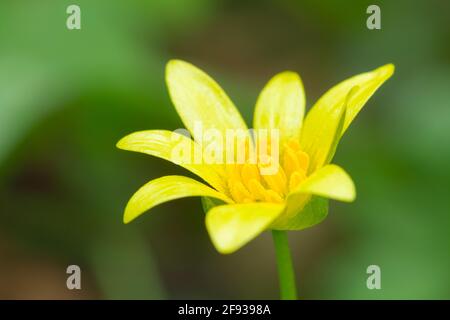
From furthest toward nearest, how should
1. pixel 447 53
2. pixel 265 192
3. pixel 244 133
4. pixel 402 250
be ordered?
pixel 447 53
pixel 402 250
pixel 244 133
pixel 265 192

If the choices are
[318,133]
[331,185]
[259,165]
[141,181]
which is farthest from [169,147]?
[141,181]

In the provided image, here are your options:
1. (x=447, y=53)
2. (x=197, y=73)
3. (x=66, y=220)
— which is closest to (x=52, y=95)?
(x=66, y=220)

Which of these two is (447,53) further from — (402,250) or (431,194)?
(402,250)

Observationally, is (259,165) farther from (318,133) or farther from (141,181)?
(141,181)

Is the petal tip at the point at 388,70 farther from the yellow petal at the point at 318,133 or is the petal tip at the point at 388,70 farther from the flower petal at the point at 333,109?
the yellow petal at the point at 318,133

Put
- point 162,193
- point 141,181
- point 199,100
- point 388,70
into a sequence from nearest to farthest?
point 162,193, point 388,70, point 199,100, point 141,181

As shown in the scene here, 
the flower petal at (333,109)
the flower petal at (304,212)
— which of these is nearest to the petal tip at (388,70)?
the flower petal at (333,109)
